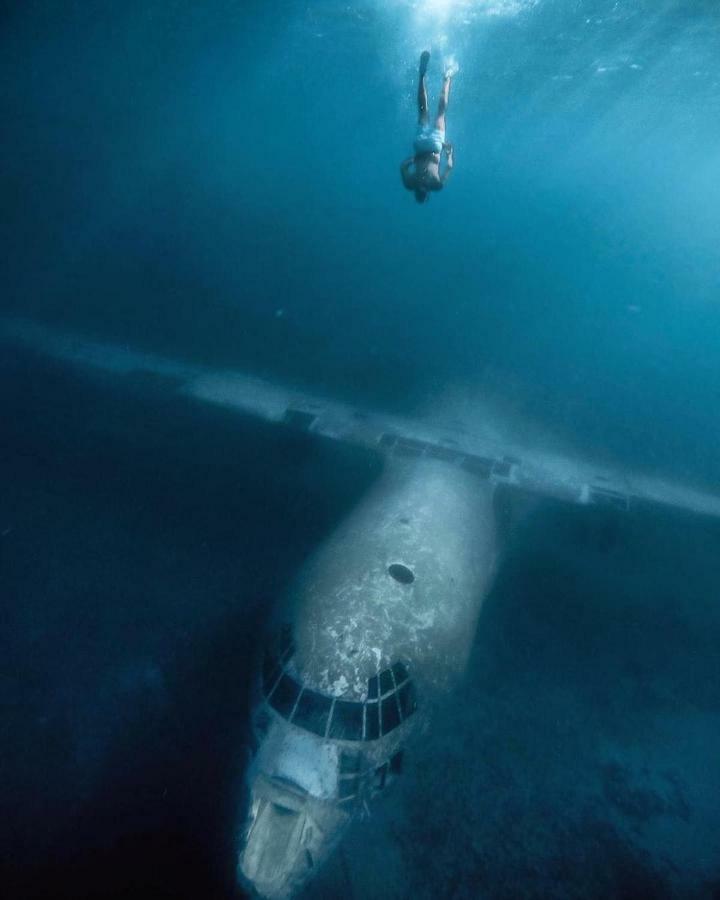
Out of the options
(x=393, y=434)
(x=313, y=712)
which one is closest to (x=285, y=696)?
(x=313, y=712)

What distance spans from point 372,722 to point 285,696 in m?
1.93

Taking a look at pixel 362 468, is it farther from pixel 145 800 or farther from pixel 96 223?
pixel 96 223

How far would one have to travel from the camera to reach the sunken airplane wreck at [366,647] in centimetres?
860

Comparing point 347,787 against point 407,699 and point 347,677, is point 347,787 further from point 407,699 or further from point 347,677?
point 407,699

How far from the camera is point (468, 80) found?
145 feet

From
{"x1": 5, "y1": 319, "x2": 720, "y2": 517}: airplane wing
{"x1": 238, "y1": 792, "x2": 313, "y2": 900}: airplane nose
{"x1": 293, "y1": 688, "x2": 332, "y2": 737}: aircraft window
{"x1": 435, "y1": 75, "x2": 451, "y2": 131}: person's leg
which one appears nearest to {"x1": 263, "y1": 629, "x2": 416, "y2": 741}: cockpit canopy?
{"x1": 293, "y1": 688, "x2": 332, "y2": 737}: aircraft window

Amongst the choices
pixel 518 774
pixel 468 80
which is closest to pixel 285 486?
pixel 518 774

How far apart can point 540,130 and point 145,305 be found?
6890 cm

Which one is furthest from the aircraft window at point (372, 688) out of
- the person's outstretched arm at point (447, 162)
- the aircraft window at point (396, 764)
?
the person's outstretched arm at point (447, 162)

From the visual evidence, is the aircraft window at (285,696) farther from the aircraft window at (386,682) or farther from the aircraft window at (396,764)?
the aircraft window at (396,764)

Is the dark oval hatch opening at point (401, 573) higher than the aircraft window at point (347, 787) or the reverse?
higher

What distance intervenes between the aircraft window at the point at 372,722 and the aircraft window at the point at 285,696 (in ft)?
5.10

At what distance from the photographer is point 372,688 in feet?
31.9

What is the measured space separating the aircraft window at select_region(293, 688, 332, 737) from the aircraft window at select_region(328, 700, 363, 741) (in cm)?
17
